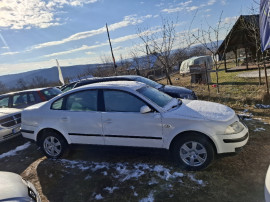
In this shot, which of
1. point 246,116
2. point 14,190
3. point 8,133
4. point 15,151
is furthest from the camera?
point 246,116

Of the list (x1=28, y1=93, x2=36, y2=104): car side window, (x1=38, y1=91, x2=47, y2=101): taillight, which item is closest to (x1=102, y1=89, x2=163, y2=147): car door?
(x1=38, y1=91, x2=47, y2=101): taillight

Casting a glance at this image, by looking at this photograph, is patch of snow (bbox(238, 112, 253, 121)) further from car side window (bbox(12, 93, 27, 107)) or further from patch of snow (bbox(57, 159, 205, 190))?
car side window (bbox(12, 93, 27, 107))

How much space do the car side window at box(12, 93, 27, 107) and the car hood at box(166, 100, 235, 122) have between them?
21.1 ft

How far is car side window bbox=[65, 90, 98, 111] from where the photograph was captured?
14.3ft

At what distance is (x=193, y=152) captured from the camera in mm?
3711

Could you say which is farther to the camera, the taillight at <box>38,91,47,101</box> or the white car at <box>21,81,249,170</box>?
the taillight at <box>38,91,47,101</box>

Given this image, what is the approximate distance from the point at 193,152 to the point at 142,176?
1015 millimetres

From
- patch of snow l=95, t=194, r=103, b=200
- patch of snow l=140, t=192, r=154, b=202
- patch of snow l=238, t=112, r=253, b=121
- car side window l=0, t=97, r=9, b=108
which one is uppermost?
car side window l=0, t=97, r=9, b=108

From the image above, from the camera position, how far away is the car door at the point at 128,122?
384 cm

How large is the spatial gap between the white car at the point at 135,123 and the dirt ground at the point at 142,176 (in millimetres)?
247

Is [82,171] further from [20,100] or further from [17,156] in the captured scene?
[20,100]

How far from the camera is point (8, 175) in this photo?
2977mm

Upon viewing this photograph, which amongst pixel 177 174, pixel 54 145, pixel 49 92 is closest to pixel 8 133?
pixel 54 145

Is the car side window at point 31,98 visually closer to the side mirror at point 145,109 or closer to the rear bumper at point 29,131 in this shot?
the rear bumper at point 29,131
